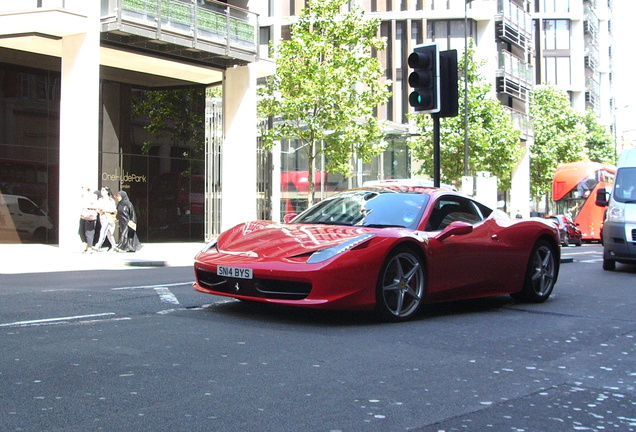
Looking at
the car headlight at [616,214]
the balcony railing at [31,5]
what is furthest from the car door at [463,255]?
the balcony railing at [31,5]

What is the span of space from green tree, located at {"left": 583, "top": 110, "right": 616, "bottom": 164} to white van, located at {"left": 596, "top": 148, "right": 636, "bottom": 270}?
185ft

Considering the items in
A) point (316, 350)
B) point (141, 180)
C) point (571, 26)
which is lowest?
point (316, 350)

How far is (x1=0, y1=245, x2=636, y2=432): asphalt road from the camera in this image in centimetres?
400

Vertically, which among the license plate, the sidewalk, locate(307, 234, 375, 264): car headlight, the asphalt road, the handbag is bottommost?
the asphalt road

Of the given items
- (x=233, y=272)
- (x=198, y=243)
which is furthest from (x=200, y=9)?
(x=233, y=272)

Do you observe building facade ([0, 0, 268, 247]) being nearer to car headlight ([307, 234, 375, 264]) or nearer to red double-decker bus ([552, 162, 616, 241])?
car headlight ([307, 234, 375, 264])

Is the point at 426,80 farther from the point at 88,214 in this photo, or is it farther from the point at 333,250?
the point at 88,214

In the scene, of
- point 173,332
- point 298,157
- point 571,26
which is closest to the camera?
point 173,332

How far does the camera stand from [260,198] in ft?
96.5

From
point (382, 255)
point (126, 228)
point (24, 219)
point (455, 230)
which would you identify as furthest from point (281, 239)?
point (24, 219)

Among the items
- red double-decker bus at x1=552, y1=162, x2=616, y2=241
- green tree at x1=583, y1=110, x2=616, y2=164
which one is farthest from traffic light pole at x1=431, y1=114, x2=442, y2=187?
green tree at x1=583, y1=110, x2=616, y2=164

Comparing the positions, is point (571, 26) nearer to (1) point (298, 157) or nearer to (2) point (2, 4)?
(1) point (298, 157)

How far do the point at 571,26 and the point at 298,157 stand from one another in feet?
164

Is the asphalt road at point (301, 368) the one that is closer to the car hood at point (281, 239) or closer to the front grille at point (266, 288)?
the front grille at point (266, 288)
